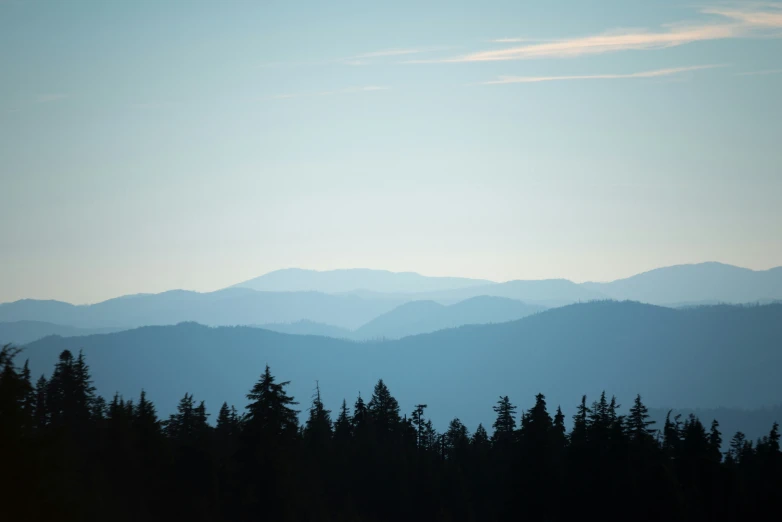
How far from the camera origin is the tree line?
2055 centimetres

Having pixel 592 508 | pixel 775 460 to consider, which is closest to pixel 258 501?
pixel 592 508

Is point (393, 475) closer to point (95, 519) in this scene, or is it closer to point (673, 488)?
point (673, 488)

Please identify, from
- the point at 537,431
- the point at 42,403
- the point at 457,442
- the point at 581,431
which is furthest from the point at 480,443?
the point at 42,403

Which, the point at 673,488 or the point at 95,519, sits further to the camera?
the point at 673,488

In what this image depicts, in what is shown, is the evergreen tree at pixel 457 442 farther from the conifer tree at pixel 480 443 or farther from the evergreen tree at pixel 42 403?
the evergreen tree at pixel 42 403

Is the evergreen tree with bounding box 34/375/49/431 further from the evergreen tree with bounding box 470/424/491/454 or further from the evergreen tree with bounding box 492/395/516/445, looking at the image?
the evergreen tree with bounding box 492/395/516/445

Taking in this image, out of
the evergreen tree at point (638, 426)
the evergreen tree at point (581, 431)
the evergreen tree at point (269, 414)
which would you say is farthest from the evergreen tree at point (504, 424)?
the evergreen tree at point (269, 414)

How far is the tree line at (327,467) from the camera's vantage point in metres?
20.5

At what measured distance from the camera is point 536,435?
150 ft

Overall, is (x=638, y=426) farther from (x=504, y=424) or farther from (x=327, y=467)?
(x=504, y=424)

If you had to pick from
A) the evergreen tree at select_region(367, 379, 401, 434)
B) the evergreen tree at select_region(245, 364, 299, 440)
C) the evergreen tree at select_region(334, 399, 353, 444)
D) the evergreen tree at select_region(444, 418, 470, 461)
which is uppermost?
the evergreen tree at select_region(245, 364, 299, 440)

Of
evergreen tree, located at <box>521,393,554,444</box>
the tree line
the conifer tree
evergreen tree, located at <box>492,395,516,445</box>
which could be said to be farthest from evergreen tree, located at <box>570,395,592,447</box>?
evergreen tree, located at <box>492,395,516,445</box>

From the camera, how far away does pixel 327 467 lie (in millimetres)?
54750

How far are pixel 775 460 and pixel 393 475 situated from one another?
110 ft
